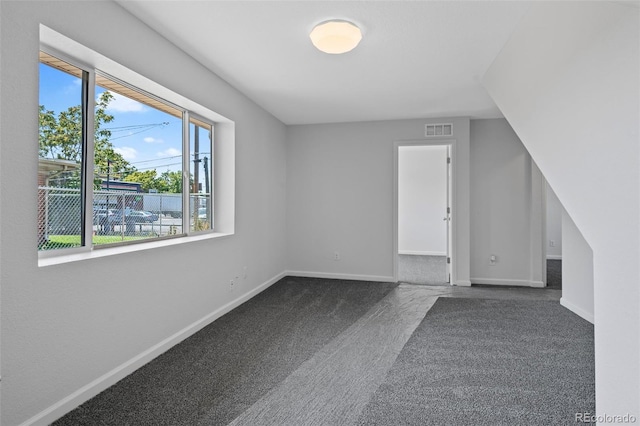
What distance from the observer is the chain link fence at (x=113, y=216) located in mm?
1942

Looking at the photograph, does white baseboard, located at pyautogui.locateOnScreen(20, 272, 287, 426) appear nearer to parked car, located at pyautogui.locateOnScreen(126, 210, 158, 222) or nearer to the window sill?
the window sill

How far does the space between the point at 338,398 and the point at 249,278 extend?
231 cm

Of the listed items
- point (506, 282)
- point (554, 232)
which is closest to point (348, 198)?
point (506, 282)

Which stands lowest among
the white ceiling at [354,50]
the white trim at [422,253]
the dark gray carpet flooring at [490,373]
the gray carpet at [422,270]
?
the dark gray carpet flooring at [490,373]

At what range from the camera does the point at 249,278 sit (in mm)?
4078

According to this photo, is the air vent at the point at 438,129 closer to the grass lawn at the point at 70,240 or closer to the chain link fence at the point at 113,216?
the chain link fence at the point at 113,216

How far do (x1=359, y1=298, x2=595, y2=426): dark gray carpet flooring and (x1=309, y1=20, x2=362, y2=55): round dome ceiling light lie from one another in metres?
2.38

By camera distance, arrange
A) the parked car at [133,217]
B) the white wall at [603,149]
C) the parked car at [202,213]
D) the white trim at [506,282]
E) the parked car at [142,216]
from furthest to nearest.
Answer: the white trim at [506,282] < the parked car at [202,213] < the parked car at [142,216] < the parked car at [133,217] < the white wall at [603,149]

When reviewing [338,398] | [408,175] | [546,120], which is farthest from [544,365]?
[408,175]

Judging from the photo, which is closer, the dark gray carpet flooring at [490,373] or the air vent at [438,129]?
the dark gray carpet flooring at [490,373]

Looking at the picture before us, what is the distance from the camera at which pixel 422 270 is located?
591cm

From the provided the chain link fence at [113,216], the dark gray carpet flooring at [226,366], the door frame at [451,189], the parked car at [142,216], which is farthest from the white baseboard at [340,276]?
the parked car at [142,216]

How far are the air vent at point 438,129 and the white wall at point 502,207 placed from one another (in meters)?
0.42

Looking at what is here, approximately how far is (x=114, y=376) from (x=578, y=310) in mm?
4333
